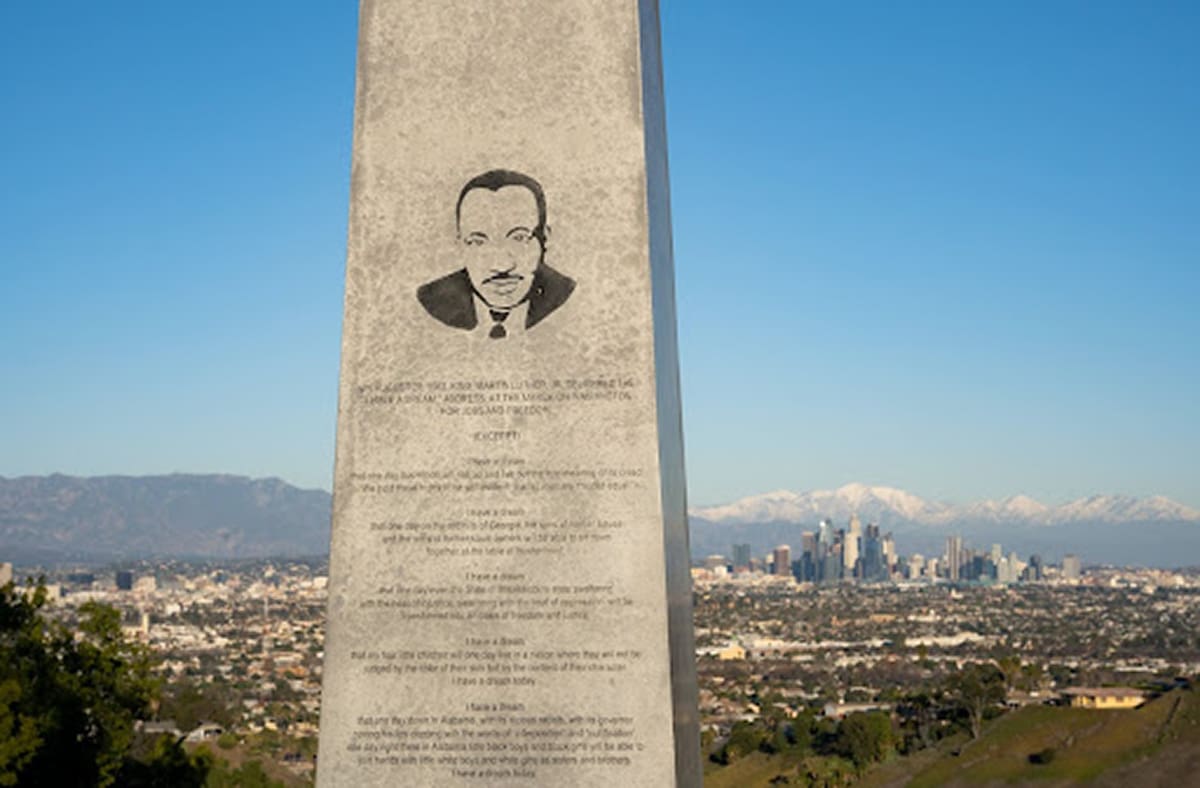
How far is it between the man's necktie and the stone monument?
0.06ft

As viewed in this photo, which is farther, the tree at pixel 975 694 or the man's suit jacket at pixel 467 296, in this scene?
the tree at pixel 975 694

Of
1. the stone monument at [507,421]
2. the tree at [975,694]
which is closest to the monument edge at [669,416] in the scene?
the stone monument at [507,421]

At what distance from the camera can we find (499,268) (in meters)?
8.43

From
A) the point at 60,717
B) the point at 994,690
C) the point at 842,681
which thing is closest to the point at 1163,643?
the point at 842,681

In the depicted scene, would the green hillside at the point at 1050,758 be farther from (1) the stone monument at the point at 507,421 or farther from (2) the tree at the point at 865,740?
(1) the stone monument at the point at 507,421

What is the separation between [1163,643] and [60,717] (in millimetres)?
122799

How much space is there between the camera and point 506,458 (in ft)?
26.9

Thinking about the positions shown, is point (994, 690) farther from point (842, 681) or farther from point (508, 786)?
point (508, 786)

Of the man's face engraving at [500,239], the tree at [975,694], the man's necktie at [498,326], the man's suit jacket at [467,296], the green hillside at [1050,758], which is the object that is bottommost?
the green hillside at [1050,758]

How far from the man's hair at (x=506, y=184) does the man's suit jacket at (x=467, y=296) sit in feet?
0.81

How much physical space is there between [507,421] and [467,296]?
790 mm

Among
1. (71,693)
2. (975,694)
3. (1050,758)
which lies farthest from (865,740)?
(71,693)

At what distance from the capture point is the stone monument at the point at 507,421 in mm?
7988

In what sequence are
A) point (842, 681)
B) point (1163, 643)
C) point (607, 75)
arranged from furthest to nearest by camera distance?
point (1163, 643) < point (842, 681) < point (607, 75)
